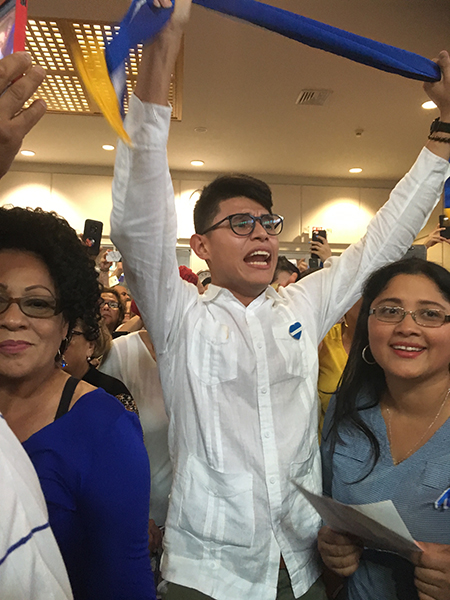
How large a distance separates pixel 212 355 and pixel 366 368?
457 millimetres

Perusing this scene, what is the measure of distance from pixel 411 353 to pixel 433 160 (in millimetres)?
575

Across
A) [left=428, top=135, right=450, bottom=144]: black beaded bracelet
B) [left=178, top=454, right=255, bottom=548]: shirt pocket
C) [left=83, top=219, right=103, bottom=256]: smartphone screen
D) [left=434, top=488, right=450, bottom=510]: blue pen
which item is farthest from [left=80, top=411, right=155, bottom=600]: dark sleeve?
[left=428, top=135, right=450, bottom=144]: black beaded bracelet

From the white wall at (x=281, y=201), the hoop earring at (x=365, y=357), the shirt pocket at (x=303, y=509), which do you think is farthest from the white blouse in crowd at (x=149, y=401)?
the white wall at (x=281, y=201)

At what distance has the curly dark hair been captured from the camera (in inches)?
38.1

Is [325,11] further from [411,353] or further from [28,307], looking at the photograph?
[28,307]

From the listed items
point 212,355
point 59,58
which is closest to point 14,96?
point 212,355

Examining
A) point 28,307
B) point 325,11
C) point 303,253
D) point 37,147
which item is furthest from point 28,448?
point 303,253

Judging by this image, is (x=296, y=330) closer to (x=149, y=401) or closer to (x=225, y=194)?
(x=225, y=194)

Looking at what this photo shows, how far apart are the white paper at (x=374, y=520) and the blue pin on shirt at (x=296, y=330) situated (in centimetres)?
45

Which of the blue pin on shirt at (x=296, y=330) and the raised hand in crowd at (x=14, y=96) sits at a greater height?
the raised hand in crowd at (x=14, y=96)

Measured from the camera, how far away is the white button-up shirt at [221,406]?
0.96m

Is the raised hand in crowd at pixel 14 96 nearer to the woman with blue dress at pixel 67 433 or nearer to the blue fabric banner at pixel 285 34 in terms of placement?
the blue fabric banner at pixel 285 34

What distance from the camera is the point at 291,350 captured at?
1.19 m

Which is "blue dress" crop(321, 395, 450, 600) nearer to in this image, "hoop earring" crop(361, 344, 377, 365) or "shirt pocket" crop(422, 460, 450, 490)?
"shirt pocket" crop(422, 460, 450, 490)
